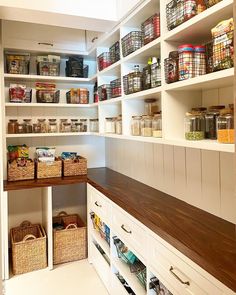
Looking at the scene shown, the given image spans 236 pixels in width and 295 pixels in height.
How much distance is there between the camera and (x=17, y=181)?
249cm

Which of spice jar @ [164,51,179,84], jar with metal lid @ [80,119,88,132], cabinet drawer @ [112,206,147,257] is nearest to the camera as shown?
spice jar @ [164,51,179,84]

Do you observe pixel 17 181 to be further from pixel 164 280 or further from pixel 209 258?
pixel 209 258

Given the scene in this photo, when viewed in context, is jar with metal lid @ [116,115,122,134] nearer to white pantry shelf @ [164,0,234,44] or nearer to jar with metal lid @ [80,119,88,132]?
jar with metal lid @ [80,119,88,132]

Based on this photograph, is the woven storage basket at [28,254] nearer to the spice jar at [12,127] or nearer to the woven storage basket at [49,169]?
the woven storage basket at [49,169]

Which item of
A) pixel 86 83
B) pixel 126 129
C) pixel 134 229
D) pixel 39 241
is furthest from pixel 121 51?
pixel 39 241

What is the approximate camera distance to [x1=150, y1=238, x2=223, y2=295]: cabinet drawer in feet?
3.38

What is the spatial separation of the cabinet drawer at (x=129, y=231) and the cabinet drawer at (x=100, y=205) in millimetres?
129

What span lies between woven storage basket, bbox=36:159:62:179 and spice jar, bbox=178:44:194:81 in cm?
169

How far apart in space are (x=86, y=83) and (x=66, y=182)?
1.15 metres

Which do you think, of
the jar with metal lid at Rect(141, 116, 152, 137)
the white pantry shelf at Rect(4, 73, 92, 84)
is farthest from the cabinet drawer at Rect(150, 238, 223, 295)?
the white pantry shelf at Rect(4, 73, 92, 84)

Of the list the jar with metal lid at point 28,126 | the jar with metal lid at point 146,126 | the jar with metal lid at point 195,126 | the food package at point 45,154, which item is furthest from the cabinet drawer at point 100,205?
the jar with metal lid at point 195,126

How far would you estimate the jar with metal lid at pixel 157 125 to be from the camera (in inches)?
63.4

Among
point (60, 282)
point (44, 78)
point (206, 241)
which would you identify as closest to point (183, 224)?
point (206, 241)

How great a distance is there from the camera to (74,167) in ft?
8.91
